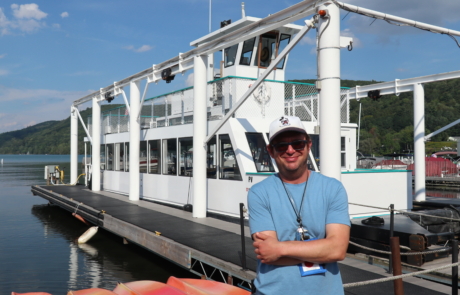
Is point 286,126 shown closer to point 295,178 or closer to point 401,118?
point 295,178

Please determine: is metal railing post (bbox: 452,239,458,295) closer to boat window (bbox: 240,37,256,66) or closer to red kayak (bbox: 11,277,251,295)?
red kayak (bbox: 11,277,251,295)

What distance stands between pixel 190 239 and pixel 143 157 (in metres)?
6.48

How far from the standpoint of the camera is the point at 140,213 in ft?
36.6

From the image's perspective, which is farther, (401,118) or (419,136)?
(401,118)

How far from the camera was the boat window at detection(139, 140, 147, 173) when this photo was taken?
45.6 feet

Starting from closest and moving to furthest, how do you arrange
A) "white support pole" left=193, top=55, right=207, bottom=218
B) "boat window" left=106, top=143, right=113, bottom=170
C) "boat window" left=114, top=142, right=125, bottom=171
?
"white support pole" left=193, top=55, right=207, bottom=218
"boat window" left=114, top=142, right=125, bottom=171
"boat window" left=106, top=143, right=113, bottom=170

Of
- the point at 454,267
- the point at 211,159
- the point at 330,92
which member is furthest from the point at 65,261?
the point at 454,267

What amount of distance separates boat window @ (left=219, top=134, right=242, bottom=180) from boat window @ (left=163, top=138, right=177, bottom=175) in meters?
2.32

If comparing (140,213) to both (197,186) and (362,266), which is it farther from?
(362,266)

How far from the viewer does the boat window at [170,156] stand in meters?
12.2

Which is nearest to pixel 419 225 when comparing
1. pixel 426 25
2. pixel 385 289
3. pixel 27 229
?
pixel 385 289

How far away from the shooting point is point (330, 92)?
22.5ft

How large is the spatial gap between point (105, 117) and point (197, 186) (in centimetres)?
933

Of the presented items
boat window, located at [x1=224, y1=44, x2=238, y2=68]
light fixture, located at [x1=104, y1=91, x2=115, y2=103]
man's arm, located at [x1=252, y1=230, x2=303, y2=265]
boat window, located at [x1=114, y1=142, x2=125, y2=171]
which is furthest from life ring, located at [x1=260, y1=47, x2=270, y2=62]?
man's arm, located at [x1=252, y1=230, x2=303, y2=265]
